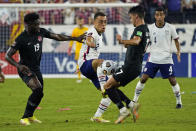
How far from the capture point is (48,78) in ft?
79.4

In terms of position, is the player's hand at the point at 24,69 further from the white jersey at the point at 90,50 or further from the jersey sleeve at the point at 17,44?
the white jersey at the point at 90,50

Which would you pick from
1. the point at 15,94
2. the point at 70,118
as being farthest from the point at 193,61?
the point at 70,118

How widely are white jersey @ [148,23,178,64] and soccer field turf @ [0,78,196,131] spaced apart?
1284mm

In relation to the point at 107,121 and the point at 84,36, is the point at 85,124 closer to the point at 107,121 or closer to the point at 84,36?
the point at 107,121

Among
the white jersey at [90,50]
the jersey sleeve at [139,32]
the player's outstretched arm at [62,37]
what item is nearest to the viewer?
the jersey sleeve at [139,32]

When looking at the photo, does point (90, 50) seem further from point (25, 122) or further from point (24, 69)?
point (25, 122)

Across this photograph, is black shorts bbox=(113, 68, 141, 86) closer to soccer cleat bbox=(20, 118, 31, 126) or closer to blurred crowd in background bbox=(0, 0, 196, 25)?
soccer cleat bbox=(20, 118, 31, 126)

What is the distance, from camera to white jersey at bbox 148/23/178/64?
47.5 ft

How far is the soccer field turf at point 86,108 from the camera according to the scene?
10.9 metres

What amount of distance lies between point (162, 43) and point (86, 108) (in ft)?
8.86

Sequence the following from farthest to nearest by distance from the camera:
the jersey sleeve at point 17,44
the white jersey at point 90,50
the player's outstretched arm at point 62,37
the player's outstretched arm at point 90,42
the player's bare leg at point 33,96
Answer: the white jersey at point 90,50 < the player's outstretched arm at point 62,37 < the player's outstretched arm at point 90,42 < the player's bare leg at point 33,96 < the jersey sleeve at point 17,44

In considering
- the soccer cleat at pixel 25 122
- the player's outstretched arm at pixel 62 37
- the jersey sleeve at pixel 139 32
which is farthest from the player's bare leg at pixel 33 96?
the jersey sleeve at pixel 139 32

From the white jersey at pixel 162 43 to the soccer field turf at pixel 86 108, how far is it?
128cm

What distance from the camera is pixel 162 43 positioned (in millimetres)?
14758
